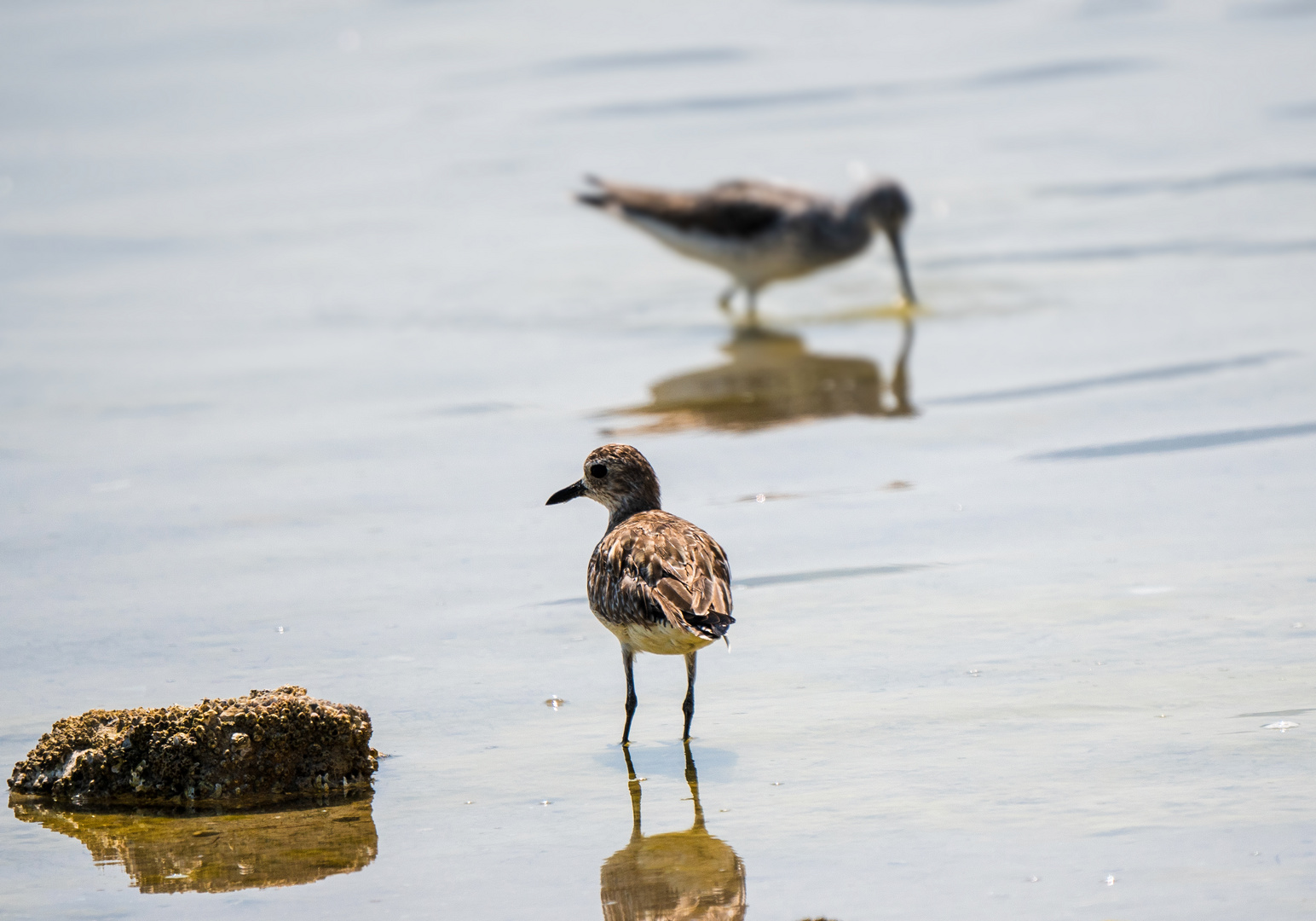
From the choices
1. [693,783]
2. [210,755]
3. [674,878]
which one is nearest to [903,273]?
[693,783]

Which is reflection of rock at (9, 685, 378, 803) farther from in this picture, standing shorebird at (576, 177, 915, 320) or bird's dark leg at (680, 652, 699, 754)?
standing shorebird at (576, 177, 915, 320)

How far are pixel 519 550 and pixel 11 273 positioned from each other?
7697 mm

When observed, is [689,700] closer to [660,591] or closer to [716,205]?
[660,591]

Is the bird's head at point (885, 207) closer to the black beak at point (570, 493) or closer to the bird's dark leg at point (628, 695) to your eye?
the black beak at point (570, 493)

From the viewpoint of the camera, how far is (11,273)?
1372 centimetres

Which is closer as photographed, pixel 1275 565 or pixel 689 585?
pixel 689 585

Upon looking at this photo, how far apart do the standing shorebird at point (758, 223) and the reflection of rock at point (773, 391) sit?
1.64 m

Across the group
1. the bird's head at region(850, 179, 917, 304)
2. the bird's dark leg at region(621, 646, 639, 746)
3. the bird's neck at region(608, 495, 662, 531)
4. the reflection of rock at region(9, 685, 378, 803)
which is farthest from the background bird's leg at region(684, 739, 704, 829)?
the bird's head at region(850, 179, 917, 304)

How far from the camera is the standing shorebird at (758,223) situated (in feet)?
43.7

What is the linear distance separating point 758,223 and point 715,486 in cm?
532

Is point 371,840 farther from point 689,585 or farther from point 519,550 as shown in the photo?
point 519,550

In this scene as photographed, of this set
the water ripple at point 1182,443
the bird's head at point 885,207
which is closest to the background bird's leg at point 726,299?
the bird's head at point 885,207

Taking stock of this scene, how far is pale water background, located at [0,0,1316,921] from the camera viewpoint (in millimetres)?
4902

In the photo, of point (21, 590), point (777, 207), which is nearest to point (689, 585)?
point (21, 590)
